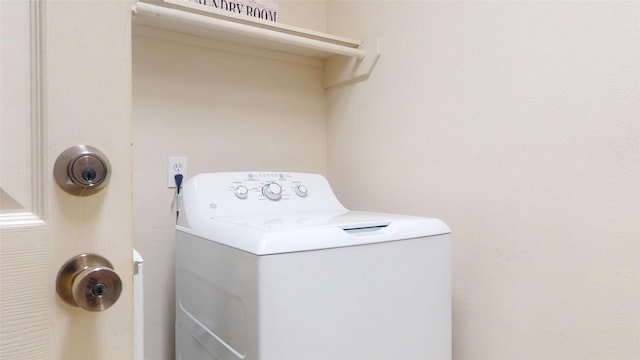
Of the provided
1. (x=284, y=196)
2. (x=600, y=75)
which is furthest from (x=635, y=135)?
(x=284, y=196)

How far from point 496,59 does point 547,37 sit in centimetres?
14

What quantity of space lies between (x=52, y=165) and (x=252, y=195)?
0.80m

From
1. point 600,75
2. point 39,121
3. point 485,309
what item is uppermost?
point 600,75

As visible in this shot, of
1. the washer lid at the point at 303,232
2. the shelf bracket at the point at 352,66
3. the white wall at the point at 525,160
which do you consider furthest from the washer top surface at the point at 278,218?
the shelf bracket at the point at 352,66

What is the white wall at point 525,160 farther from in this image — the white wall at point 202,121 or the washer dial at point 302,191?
the white wall at point 202,121

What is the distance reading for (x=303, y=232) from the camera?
86cm

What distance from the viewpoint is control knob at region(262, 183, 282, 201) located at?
1.31m

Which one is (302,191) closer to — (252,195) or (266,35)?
(252,195)

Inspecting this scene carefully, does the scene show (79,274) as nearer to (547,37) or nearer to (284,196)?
(284,196)

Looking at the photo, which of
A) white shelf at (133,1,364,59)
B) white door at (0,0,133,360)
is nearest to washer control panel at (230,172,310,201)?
white shelf at (133,1,364,59)

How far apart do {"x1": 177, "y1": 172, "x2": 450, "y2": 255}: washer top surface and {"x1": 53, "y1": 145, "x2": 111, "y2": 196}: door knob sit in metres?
0.36

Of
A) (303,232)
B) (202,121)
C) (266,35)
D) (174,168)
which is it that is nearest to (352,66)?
(266,35)

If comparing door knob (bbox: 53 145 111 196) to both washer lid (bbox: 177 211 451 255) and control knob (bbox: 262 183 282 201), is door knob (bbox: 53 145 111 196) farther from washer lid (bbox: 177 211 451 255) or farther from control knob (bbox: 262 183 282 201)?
control knob (bbox: 262 183 282 201)

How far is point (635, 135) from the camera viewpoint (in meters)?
0.85
